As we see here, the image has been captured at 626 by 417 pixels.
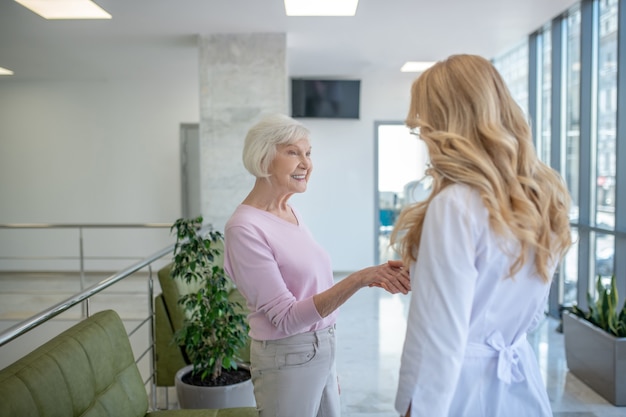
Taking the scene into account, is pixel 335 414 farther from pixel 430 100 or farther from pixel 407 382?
pixel 430 100

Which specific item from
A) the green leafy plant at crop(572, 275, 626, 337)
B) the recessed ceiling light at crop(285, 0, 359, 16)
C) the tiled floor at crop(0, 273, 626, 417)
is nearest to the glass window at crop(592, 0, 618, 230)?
the green leafy plant at crop(572, 275, 626, 337)

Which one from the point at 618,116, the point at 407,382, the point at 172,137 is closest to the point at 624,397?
the point at 618,116

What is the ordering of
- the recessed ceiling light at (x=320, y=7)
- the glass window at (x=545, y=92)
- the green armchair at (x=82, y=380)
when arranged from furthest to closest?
the glass window at (x=545, y=92), the recessed ceiling light at (x=320, y=7), the green armchair at (x=82, y=380)

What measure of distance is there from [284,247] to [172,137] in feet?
23.8

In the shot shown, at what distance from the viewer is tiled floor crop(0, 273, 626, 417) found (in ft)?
13.1

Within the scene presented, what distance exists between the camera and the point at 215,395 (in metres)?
3.43

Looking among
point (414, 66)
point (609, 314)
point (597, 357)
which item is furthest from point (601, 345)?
point (414, 66)

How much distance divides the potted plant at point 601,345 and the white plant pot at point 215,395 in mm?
2258

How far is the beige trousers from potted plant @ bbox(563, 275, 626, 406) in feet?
8.56

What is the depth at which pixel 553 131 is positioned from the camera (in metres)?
6.06

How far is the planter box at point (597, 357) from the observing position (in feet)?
12.6

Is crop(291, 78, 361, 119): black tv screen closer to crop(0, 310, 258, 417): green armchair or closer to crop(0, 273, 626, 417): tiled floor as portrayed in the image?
crop(0, 273, 626, 417): tiled floor

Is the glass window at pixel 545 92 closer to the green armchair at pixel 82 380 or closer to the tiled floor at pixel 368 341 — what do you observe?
the tiled floor at pixel 368 341

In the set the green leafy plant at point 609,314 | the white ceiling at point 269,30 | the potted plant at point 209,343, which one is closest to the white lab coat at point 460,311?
the potted plant at point 209,343
